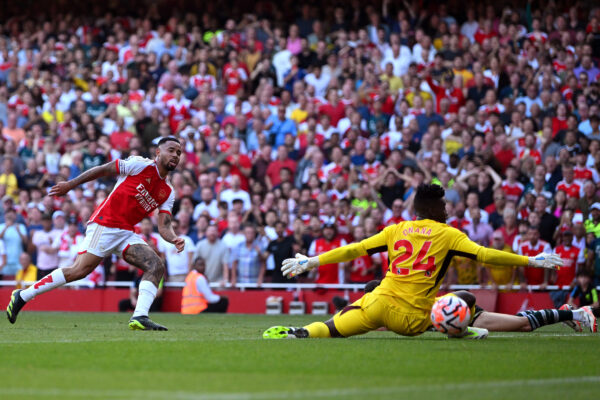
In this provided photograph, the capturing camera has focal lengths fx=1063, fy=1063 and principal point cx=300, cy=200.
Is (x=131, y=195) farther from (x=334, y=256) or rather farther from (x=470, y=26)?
(x=470, y=26)

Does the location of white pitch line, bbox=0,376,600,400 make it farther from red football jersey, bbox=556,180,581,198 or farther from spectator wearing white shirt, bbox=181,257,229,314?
spectator wearing white shirt, bbox=181,257,229,314

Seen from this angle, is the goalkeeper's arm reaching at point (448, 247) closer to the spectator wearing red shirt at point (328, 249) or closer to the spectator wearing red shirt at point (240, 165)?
the spectator wearing red shirt at point (328, 249)

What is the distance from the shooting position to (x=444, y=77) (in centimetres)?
2316

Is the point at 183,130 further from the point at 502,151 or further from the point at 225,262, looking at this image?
the point at 502,151

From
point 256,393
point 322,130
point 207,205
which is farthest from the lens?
point 322,130

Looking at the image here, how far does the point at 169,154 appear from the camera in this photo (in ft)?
42.6

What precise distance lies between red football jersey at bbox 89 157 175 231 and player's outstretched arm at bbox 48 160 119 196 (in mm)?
240

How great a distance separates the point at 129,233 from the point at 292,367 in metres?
5.37

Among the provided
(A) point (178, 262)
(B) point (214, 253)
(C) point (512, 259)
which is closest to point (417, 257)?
(C) point (512, 259)

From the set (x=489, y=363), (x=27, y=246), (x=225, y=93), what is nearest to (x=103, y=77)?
(x=225, y=93)

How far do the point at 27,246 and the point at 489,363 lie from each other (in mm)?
16324

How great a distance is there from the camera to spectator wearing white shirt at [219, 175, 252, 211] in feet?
73.7

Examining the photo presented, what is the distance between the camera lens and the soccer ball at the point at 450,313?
34.4 ft

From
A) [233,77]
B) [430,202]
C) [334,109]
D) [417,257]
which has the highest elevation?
[233,77]
